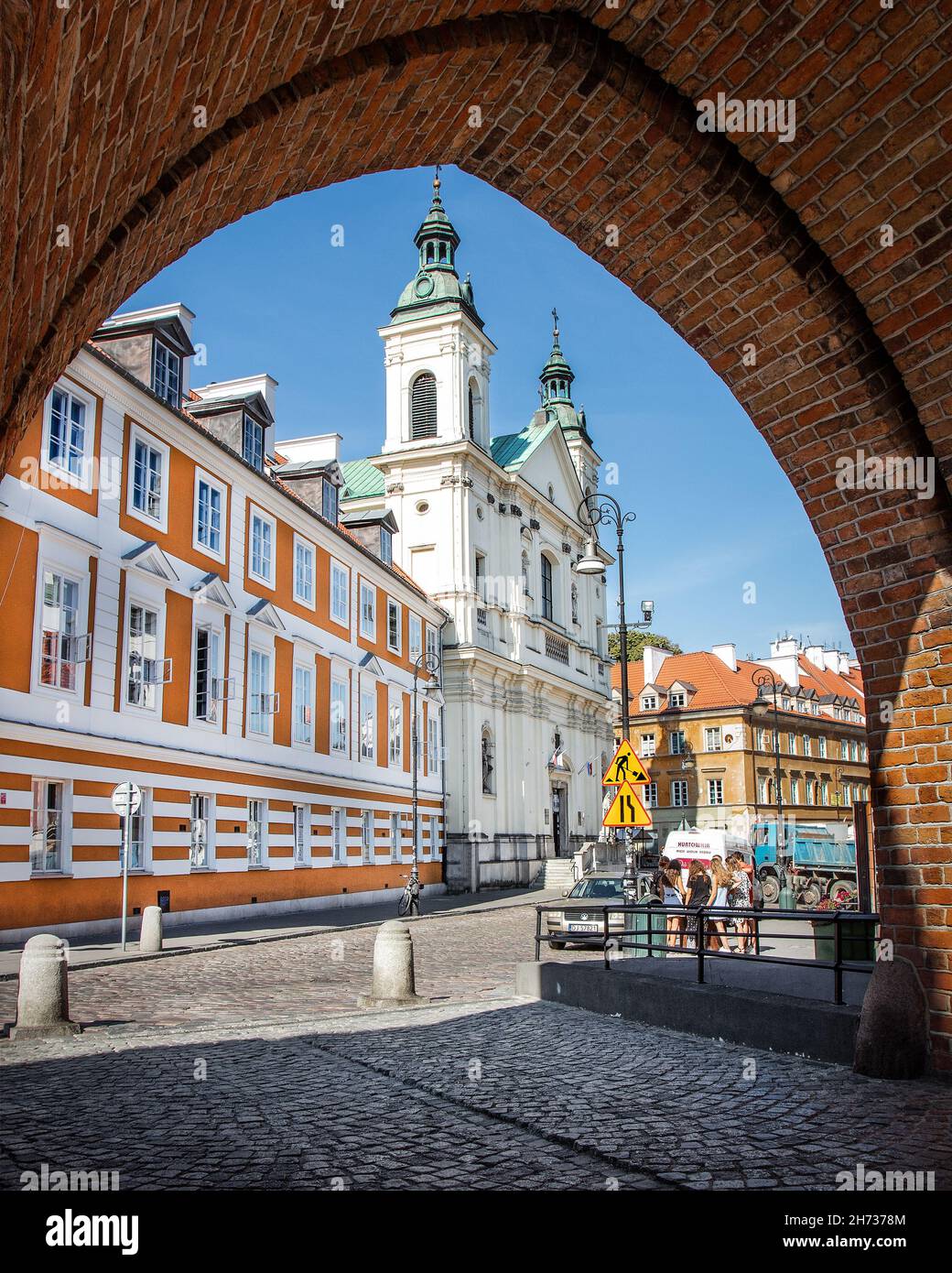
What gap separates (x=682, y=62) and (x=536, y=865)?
4442 cm

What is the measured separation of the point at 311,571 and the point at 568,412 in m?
38.2

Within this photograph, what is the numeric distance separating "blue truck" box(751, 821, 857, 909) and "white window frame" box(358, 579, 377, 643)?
14.4 meters

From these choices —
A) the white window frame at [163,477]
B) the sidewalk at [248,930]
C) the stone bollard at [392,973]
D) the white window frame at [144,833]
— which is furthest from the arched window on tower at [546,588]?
the stone bollard at [392,973]

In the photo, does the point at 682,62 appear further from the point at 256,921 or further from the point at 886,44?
the point at 256,921

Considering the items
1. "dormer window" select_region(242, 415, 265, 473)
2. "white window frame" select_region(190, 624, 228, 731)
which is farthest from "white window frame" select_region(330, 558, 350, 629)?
"white window frame" select_region(190, 624, 228, 731)

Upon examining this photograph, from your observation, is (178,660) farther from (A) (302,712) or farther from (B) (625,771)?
(B) (625,771)

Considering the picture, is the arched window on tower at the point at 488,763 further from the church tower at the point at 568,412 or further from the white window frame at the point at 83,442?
the white window frame at the point at 83,442

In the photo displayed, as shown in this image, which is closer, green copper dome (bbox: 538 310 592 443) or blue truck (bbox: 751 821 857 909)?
blue truck (bbox: 751 821 857 909)

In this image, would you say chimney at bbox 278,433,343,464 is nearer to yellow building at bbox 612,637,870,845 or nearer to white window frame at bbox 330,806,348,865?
white window frame at bbox 330,806,348,865

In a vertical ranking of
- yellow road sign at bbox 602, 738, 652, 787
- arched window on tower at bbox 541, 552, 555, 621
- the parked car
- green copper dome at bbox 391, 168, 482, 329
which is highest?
green copper dome at bbox 391, 168, 482, 329

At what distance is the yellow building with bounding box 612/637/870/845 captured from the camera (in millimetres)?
68188

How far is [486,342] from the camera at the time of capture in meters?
50.6

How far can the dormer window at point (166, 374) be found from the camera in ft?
79.8

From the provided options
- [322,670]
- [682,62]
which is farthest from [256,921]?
[682,62]
